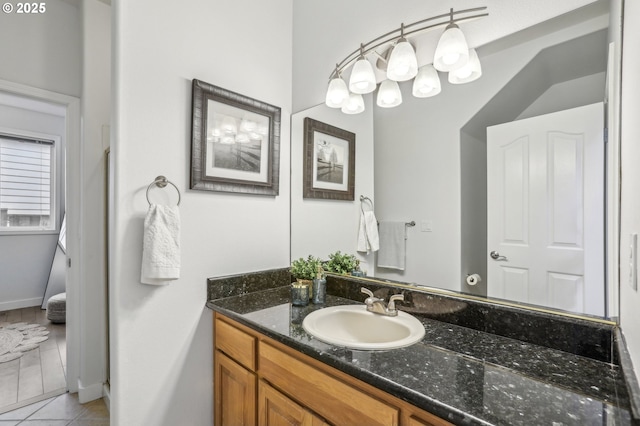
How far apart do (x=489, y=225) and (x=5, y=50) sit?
3.25 metres

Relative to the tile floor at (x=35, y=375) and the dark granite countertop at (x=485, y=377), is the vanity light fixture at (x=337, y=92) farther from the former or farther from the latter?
the tile floor at (x=35, y=375)

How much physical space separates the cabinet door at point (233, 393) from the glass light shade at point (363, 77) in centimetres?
140

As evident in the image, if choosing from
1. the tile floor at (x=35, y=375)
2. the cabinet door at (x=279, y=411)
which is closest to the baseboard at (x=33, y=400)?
the tile floor at (x=35, y=375)

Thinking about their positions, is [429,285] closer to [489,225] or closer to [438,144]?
[489,225]

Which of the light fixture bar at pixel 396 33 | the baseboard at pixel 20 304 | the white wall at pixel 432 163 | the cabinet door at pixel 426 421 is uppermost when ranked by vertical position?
the light fixture bar at pixel 396 33

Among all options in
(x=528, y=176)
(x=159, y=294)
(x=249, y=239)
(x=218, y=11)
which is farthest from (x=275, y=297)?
(x=218, y=11)

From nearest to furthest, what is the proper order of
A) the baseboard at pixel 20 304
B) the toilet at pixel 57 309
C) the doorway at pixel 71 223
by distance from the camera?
the doorway at pixel 71 223 → the toilet at pixel 57 309 → the baseboard at pixel 20 304

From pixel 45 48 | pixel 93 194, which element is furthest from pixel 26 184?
pixel 93 194

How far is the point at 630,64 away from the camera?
68 centimetres

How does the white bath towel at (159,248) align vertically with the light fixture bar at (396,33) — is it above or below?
below

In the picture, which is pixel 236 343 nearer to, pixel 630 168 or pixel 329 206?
pixel 329 206

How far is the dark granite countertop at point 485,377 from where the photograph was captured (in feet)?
2.18

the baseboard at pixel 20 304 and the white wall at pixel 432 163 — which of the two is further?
the baseboard at pixel 20 304

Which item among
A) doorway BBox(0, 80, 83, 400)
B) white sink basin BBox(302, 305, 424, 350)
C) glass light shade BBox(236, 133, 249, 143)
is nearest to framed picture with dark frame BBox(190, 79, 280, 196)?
glass light shade BBox(236, 133, 249, 143)
